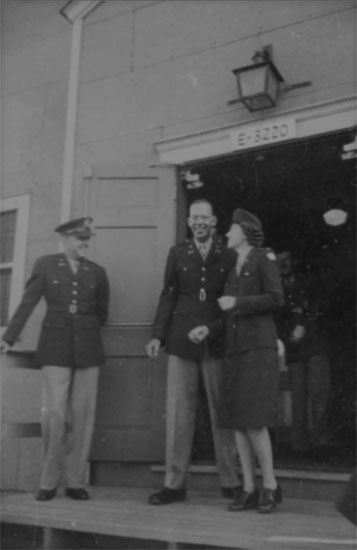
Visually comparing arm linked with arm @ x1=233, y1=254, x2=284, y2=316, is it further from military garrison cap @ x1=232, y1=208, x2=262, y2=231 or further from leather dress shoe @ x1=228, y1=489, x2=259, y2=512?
leather dress shoe @ x1=228, y1=489, x2=259, y2=512

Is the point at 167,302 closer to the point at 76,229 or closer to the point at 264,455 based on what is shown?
the point at 76,229

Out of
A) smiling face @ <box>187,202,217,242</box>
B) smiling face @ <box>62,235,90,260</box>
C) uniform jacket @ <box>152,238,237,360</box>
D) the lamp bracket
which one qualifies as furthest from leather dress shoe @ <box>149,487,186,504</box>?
the lamp bracket

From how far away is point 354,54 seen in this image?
4.20m

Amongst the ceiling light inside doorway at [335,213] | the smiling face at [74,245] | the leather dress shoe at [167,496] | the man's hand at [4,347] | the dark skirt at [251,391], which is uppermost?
the ceiling light inside doorway at [335,213]

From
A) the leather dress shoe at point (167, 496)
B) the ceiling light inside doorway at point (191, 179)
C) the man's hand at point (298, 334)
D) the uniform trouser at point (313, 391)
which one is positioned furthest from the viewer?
the man's hand at point (298, 334)

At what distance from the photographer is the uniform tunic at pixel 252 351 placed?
339 cm

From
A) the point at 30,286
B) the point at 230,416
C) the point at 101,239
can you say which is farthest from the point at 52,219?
the point at 230,416

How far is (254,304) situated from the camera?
3467mm

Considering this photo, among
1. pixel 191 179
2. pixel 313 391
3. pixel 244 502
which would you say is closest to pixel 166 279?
pixel 191 179

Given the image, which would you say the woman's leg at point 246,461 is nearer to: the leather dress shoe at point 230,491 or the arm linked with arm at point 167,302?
the leather dress shoe at point 230,491

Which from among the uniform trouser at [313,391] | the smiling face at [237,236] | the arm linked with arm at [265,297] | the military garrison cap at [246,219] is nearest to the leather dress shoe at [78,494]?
the arm linked with arm at [265,297]

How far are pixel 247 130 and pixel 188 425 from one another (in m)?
2.02

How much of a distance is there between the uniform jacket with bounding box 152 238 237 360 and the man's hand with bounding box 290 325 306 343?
1826mm

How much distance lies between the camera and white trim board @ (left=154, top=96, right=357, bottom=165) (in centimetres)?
409
